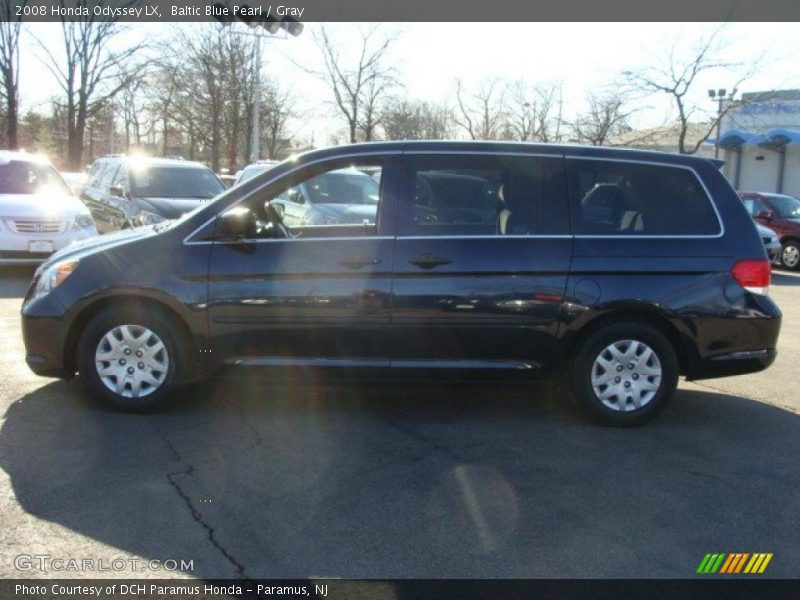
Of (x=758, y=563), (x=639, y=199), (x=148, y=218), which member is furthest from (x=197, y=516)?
(x=148, y=218)

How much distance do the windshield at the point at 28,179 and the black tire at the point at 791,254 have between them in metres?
15.3

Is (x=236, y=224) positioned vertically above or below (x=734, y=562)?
above

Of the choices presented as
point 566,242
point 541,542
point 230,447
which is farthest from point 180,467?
point 566,242

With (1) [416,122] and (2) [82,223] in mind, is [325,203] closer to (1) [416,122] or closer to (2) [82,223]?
(2) [82,223]

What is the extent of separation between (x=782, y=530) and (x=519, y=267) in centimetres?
215

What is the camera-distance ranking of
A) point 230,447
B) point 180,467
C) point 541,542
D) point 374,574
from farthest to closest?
point 230,447 → point 180,467 → point 541,542 → point 374,574

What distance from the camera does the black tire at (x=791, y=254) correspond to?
17.2 metres

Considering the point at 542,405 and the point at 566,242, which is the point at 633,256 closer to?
the point at 566,242

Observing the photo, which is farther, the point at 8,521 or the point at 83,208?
the point at 83,208

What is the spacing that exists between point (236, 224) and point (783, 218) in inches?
641

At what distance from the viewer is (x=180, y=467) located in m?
4.25

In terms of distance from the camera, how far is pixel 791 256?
17312 mm

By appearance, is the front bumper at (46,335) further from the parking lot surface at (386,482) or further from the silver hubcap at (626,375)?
the silver hubcap at (626,375)

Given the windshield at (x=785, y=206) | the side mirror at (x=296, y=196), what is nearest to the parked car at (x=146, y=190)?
the side mirror at (x=296, y=196)
